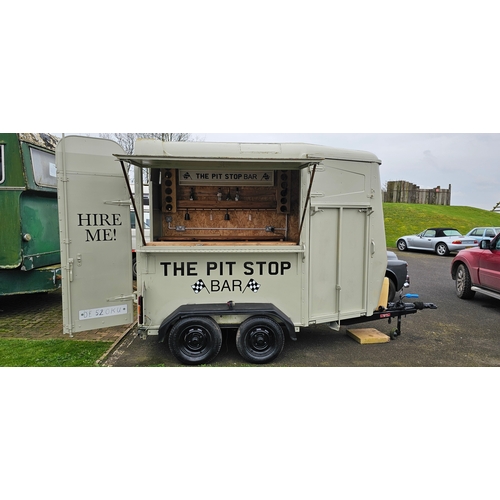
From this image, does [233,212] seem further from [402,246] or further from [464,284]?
[402,246]

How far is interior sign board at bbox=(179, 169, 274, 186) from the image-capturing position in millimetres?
5508

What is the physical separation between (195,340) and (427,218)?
1097 inches

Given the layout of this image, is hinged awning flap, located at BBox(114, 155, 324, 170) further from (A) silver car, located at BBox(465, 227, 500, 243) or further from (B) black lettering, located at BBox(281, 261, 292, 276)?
(A) silver car, located at BBox(465, 227, 500, 243)

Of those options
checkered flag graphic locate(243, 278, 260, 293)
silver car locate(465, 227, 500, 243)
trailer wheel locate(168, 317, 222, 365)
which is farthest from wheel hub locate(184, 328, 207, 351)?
silver car locate(465, 227, 500, 243)

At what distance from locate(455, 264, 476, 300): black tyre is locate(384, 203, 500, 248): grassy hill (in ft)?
42.8

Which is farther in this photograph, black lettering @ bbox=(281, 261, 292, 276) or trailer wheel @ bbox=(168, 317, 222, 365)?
black lettering @ bbox=(281, 261, 292, 276)

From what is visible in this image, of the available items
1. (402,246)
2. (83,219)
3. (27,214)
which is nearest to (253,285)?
(83,219)

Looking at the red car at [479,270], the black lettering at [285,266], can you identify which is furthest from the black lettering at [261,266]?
the red car at [479,270]

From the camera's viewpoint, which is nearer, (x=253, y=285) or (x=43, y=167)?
(x=253, y=285)

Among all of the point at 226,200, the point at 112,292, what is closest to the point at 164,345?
the point at 112,292

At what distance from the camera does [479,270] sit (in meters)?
8.46

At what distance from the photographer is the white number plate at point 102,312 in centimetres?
516

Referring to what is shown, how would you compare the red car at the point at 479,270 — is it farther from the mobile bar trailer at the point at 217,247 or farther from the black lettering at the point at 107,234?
the black lettering at the point at 107,234

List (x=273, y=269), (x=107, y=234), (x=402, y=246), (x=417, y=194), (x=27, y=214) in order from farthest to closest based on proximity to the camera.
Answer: (x=417, y=194) < (x=402, y=246) < (x=27, y=214) < (x=107, y=234) < (x=273, y=269)
